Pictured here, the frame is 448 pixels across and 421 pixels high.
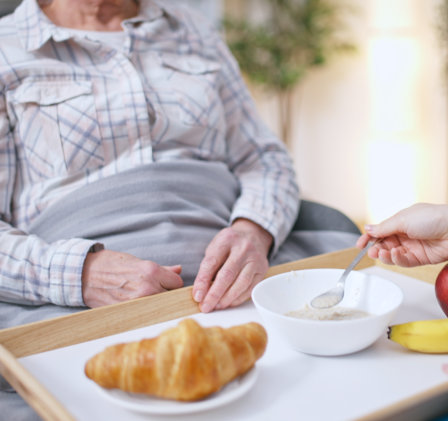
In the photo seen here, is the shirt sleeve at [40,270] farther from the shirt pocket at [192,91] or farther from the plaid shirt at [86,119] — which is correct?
the shirt pocket at [192,91]

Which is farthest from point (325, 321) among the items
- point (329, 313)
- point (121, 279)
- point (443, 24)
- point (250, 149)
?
point (443, 24)

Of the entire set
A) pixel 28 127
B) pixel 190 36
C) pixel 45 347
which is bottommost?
pixel 45 347

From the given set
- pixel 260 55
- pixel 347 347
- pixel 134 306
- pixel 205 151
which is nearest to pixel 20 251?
→ pixel 134 306

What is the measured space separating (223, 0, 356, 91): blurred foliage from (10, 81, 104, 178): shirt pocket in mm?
2738

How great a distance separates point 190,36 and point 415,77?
2.76m

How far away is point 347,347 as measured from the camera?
63cm

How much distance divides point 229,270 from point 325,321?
0.30m

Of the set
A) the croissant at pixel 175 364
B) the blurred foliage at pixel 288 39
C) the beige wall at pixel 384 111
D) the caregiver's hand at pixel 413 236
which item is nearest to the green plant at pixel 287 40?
the blurred foliage at pixel 288 39

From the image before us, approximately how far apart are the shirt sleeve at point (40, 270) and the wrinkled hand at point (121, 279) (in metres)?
0.02

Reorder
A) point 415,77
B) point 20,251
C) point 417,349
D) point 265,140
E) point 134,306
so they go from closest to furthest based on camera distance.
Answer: point 417,349
point 134,306
point 20,251
point 265,140
point 415,77

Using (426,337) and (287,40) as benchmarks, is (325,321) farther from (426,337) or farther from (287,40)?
(287,40)

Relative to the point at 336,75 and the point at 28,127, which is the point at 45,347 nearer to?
the point at 28,127

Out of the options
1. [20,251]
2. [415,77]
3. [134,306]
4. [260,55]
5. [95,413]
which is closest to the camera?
[95,413]

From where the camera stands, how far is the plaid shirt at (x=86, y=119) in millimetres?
1045
